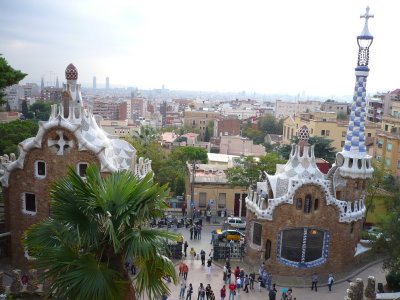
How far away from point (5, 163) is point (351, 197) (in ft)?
68.1

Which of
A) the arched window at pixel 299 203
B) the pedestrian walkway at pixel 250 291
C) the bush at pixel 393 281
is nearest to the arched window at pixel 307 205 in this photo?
the arched window at pixel 299 203

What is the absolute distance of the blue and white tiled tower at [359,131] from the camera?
25939mm

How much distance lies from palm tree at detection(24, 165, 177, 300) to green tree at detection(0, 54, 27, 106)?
1498 cm

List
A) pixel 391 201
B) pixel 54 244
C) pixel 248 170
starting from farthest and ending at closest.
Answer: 1. pixel 248 170
2. pixel 391 201
3. pixel 54 244

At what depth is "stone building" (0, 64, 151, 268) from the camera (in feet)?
75.2

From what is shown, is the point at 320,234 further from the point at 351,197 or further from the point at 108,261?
the point at 108,261

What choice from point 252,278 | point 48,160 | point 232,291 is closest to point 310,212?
point 252,278

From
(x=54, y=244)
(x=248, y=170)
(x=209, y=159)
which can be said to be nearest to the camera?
(x=54, y=244)

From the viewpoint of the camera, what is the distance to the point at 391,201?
31625mm

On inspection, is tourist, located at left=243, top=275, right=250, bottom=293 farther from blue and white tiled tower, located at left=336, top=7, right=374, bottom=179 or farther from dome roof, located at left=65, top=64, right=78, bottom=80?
dome roof, located at left=65, top=64, right=78, bottom=80

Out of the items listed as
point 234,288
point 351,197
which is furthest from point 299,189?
point 234,288

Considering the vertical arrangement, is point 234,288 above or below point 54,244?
below

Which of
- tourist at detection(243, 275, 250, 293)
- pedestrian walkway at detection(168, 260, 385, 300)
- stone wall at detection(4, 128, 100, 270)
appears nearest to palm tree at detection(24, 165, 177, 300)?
pedestrian walkway at detection(168, 260, 385, 300)

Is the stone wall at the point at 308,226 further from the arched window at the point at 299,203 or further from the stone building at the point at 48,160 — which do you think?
the stone building at the point at 48,160
